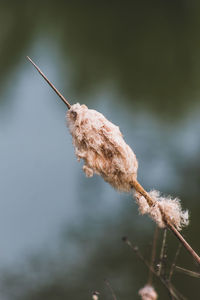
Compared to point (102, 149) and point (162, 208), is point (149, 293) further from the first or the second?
point (102, 149)

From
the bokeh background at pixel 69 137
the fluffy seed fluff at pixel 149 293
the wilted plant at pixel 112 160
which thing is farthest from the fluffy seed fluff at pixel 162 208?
the bokeh background at pixel 69 137

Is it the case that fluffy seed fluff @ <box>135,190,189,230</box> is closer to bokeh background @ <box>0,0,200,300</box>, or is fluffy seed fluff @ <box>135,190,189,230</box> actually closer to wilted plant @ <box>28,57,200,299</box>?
wilted plant @ <box>28,57,200,299</box>

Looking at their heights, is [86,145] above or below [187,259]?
below

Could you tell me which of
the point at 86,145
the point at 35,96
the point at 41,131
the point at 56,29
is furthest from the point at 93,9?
the point at 86,145

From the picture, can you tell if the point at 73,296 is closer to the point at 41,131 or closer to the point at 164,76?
the point at 41,131

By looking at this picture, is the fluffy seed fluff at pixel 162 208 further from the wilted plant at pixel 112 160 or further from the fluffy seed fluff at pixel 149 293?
the fluffy seed fluff at pixel 149 293

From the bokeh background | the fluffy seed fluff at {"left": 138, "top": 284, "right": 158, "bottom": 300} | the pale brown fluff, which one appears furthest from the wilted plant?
the bokeh background

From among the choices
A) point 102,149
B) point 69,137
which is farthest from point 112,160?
point 69,137
